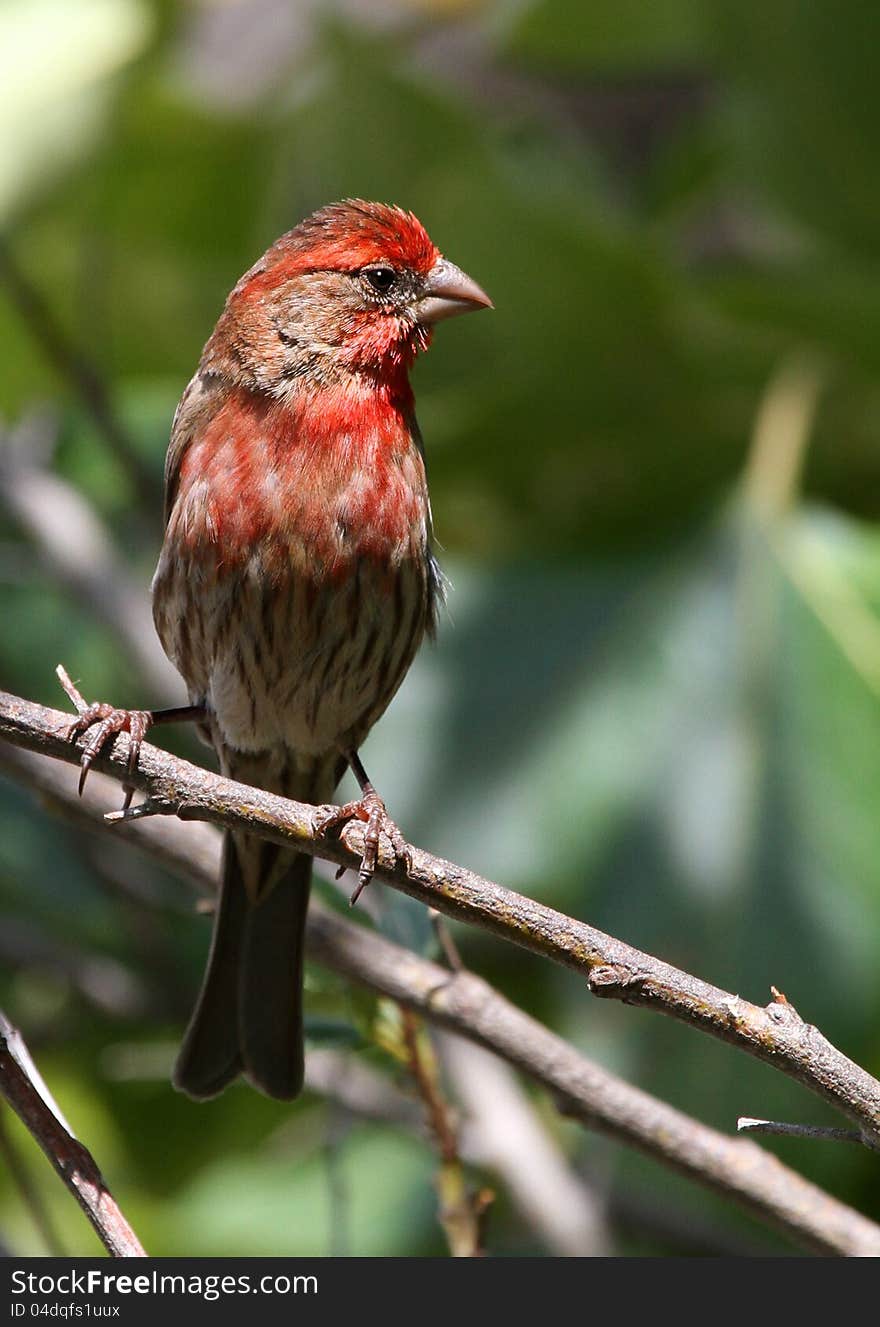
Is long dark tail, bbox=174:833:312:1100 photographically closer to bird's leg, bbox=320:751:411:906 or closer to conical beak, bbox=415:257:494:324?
bird's leg, bbox=320:751:411:906

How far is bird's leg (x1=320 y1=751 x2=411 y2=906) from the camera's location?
244 cm

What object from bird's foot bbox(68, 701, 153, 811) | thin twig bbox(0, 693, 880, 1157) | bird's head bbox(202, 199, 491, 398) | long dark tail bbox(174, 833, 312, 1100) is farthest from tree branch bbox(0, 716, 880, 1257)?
bird's head bbox(202, 199, 491, 398)

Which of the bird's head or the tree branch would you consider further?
the bird's head

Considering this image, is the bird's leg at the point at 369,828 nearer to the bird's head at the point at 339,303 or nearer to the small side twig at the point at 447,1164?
the small side twig at the point at 447,1164

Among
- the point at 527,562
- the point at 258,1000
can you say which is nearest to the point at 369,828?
the point at 258,1000

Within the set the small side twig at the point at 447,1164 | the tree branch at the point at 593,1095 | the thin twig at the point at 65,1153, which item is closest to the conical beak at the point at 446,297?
the tree branch at the point at 593,1095

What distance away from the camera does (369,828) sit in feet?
9.06

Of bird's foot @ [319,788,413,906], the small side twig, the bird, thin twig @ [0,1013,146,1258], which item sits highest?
the bird

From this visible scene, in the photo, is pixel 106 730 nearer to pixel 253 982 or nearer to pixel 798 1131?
pixel 253 982

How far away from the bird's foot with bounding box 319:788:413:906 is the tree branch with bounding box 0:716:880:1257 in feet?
0.80

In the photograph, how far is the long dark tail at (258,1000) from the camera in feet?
10.9

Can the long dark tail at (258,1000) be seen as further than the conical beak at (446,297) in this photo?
No

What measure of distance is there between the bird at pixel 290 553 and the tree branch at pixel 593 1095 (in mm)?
368

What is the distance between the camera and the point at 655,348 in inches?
193
